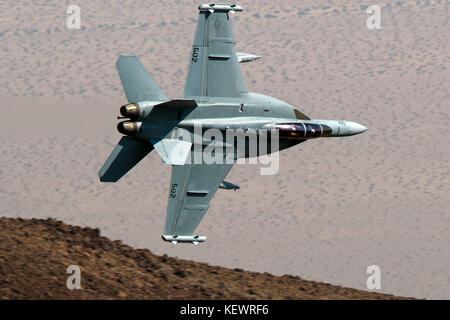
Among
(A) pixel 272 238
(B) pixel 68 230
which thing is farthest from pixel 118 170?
(A) pixel 272 238

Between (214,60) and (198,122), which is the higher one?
(214,60)

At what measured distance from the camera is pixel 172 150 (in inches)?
1139

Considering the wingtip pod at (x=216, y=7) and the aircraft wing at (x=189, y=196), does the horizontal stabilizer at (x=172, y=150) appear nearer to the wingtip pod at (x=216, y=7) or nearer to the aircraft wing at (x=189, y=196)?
the aircraft wing at (x=189, y=196)

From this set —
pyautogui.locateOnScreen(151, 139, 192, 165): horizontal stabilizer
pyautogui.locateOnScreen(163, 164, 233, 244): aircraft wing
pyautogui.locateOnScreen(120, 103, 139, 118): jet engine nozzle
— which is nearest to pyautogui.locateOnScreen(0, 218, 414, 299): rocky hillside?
pyautogui.locateOnScreen(163, 164, 233, 244): aircraft wing

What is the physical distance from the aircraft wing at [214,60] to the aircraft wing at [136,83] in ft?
4.79

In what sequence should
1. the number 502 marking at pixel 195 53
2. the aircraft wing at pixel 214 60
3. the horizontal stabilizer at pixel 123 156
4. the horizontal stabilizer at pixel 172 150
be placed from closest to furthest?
1. the horizontal stabilizer at pixel 172 150
2. the horizontal stabilizer at pixel 123 156
3. the aircraft wing at pixel 214 60
4. the number 502 marking at pixel 195 53

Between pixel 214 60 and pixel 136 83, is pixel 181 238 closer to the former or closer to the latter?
pixel 136 83

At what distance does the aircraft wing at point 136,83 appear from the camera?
95.7ft

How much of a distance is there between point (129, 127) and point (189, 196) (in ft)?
9.87

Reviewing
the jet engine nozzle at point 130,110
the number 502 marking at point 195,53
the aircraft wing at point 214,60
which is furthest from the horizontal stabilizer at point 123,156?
the number 502 marking at point 195,53

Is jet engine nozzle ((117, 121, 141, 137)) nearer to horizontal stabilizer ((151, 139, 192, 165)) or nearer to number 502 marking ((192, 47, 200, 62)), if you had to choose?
horizontal stabilizer ((151, 139, 192, 165))

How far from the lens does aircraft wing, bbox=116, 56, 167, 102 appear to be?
2917cm

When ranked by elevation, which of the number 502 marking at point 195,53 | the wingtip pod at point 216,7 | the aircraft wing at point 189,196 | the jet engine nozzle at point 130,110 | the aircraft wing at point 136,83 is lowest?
the aircraft wing at point 189,196

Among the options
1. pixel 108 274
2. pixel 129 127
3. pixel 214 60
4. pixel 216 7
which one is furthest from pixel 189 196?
pixel 216 7
